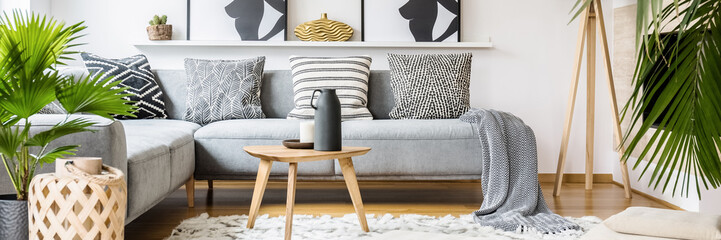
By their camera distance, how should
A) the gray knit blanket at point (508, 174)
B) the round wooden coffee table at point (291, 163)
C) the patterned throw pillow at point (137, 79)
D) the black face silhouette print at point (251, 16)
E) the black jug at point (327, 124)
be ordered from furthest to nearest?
1. the black face silhouette print at point (251, 16)
2. the patterned throw pillow at point (137, 79)
3. the gray knit blanket at point (508, 174)
4. the black jug at point (327, 124)
5. the round wooden coffee table at point (291, 163)

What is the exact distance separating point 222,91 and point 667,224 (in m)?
2.68

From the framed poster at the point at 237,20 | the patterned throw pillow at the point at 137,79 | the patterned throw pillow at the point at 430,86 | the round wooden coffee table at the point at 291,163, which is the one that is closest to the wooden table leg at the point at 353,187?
the round wooden coffee table at the point at 291,163

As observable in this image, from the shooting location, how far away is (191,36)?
4402mm

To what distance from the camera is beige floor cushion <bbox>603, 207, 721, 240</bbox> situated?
62.6 inches

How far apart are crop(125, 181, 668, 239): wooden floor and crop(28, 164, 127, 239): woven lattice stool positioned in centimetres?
103

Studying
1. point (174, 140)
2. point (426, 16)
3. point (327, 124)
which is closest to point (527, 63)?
point (426, 16)

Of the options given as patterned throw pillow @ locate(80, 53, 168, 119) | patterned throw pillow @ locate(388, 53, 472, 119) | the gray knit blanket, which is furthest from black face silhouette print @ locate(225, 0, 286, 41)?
the gray knit blanket

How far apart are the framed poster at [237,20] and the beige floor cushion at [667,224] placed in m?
3.01

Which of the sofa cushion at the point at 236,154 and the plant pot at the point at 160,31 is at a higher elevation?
the plant pot at the point at 160,31

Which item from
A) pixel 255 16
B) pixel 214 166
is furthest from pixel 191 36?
pixel 214 166

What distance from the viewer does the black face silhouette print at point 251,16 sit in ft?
14.4

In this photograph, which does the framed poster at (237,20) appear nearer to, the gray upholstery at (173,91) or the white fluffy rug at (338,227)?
the gray upholstery at (173,91)

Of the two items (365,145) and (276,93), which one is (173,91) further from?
(365,145)

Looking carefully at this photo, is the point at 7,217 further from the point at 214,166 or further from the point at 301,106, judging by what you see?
the point at 301,106
